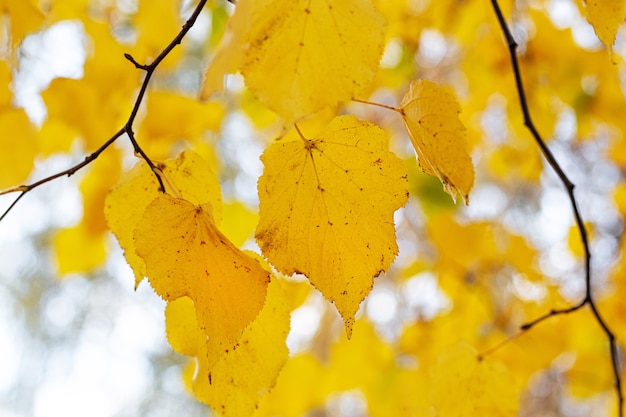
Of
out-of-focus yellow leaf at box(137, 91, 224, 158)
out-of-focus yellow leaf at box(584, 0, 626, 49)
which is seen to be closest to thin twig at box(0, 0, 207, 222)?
out-of-focus yellow leaf at box(584, 0, 626, 49)

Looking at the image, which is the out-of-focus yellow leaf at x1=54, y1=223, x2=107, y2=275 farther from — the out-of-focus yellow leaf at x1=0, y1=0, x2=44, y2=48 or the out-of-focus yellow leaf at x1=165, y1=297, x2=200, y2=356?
the out-of-focus yellow leaf at x1=165, y1=297, x2=200, y2=356

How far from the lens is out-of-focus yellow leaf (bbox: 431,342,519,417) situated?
71 cm

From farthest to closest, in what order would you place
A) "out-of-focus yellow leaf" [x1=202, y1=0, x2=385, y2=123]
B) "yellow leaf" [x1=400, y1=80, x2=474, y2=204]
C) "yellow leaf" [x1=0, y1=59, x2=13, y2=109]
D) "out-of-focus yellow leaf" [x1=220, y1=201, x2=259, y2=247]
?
"out-of-focus yellow leaf" [x1=220, y1=201, x2=259, y2=247], "yellow leaf" [x1=0, y1=59, x2=13, y2=109], "yellow leaf" [x1=400, y1=80, x2=474, y2=204], "out-of-focus yellow leaf" [x1=202, y1=0, x2=385, y2=123]

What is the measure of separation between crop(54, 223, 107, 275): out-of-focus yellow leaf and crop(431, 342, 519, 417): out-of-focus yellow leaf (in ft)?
2.70

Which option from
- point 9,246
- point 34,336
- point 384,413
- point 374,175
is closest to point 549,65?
point 384,413

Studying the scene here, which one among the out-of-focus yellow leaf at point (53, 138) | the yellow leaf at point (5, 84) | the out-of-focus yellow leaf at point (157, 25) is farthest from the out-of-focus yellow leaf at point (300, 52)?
the out-of-focus yellow leaf at point (53, 138)

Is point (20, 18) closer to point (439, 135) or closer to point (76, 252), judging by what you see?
point (439, 135)

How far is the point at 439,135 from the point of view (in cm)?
46

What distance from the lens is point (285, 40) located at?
36 cm

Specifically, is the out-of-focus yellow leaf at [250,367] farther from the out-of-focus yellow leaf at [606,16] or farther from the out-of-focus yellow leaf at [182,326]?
the out-of-focus yellow leaf at [606,16]

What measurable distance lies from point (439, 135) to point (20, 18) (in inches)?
19.0

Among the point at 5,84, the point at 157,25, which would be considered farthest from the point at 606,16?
the point at 157,25

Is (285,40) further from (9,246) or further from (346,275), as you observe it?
(9,246)

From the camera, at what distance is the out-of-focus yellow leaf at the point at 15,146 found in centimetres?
81
